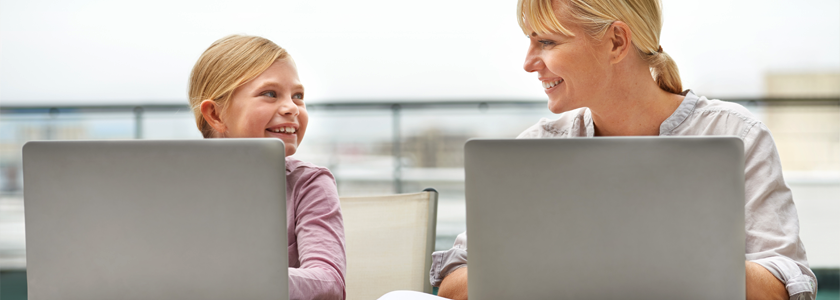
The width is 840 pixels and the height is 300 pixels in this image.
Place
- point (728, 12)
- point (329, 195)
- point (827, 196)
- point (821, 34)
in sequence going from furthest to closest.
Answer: point (728, 12) → point (821, 34) → point (827, 196) → point (329, 195)

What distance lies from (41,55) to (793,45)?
5.70 meters

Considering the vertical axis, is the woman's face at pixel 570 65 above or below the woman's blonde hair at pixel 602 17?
below

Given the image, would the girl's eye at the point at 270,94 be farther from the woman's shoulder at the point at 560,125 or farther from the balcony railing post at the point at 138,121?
the balcony railing post at the point at 138,121

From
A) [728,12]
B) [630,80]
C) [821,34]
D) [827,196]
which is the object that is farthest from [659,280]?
[728,12]

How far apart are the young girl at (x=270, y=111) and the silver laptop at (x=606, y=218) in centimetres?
39

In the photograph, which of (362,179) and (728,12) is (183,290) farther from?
(728,12)

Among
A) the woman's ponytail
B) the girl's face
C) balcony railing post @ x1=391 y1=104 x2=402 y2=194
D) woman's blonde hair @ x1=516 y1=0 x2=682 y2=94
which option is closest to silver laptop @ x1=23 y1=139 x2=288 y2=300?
the girl's face

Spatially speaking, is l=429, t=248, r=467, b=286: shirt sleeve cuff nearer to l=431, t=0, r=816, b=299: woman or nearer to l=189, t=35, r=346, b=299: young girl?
l=431, t=0, r=816, b=299: woman

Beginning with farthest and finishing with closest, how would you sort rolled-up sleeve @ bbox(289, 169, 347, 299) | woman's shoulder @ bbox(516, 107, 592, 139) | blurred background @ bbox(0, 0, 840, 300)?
blurred background @ bbox(0, 0, 840, 300) → woman's shoulder @ bbox(516, 107, 592, 139) → rolled-up sleeve @ bbox(289, 169, 347, 299)

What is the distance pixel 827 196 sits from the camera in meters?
3.02

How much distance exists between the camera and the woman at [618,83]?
1014mm

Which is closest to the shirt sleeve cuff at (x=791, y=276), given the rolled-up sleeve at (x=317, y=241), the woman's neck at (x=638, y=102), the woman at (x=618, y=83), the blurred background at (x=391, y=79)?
the woman at (x=618, y=83)

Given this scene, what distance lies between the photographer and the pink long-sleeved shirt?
2.49 ft

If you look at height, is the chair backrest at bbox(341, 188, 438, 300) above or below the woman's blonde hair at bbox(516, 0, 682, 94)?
below
